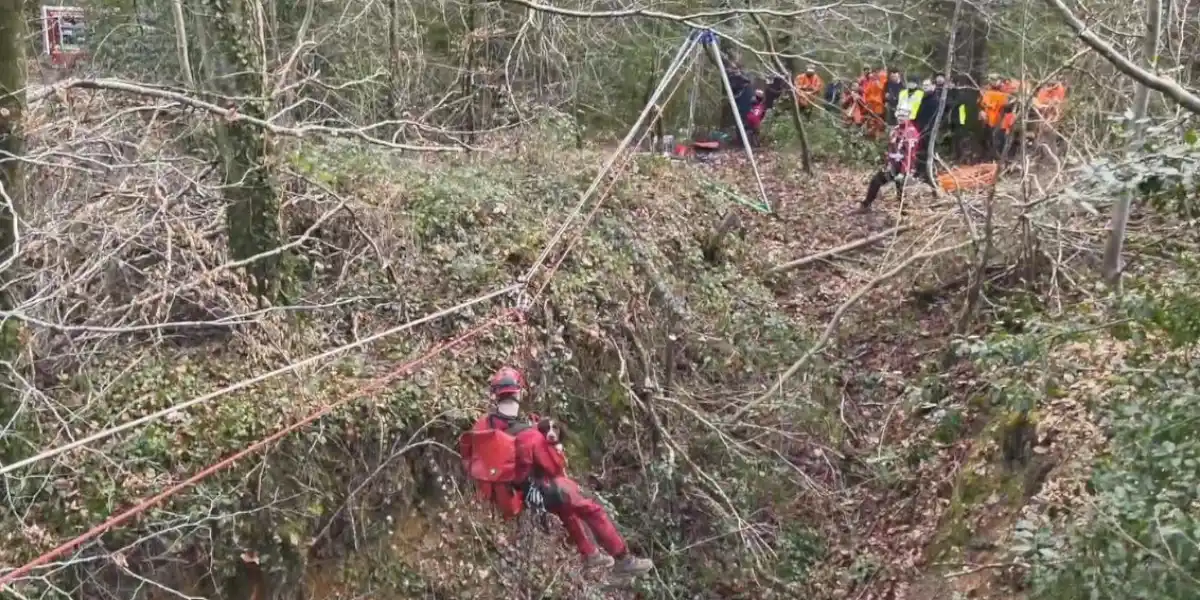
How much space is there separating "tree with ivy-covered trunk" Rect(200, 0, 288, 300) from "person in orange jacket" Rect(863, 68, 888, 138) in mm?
12819

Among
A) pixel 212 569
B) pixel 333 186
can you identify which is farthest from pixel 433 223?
pixel 212 569

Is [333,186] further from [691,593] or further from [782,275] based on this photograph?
[782,275]

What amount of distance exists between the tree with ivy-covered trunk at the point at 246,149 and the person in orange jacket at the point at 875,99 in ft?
42.1

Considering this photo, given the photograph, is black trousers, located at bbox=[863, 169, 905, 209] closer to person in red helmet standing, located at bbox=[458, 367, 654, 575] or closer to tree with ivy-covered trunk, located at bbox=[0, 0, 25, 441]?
person in red helmet standing, located at bbox=[458, 367, 654, 575]

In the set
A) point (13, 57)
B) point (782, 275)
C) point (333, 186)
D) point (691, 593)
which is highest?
point (13, 57)

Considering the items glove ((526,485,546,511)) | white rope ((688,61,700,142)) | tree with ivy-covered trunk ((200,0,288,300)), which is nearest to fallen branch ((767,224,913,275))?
white rope ((688,61,700,142))

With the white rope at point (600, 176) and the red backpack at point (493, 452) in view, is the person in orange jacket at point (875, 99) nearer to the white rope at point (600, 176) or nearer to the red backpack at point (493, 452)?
the white rope at point (600, 176)

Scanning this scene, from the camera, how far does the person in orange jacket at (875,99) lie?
16.9 metres

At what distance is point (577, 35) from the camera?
12.3 m

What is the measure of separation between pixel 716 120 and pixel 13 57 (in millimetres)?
15086

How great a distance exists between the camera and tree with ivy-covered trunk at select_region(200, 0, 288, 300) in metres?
5.82

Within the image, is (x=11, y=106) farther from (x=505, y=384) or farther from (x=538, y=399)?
(x=538, y=399)

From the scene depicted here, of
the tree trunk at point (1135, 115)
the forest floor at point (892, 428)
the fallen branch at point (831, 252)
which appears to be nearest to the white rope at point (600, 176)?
the forest floor at point (892, 428)

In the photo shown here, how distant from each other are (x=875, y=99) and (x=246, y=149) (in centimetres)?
1335
